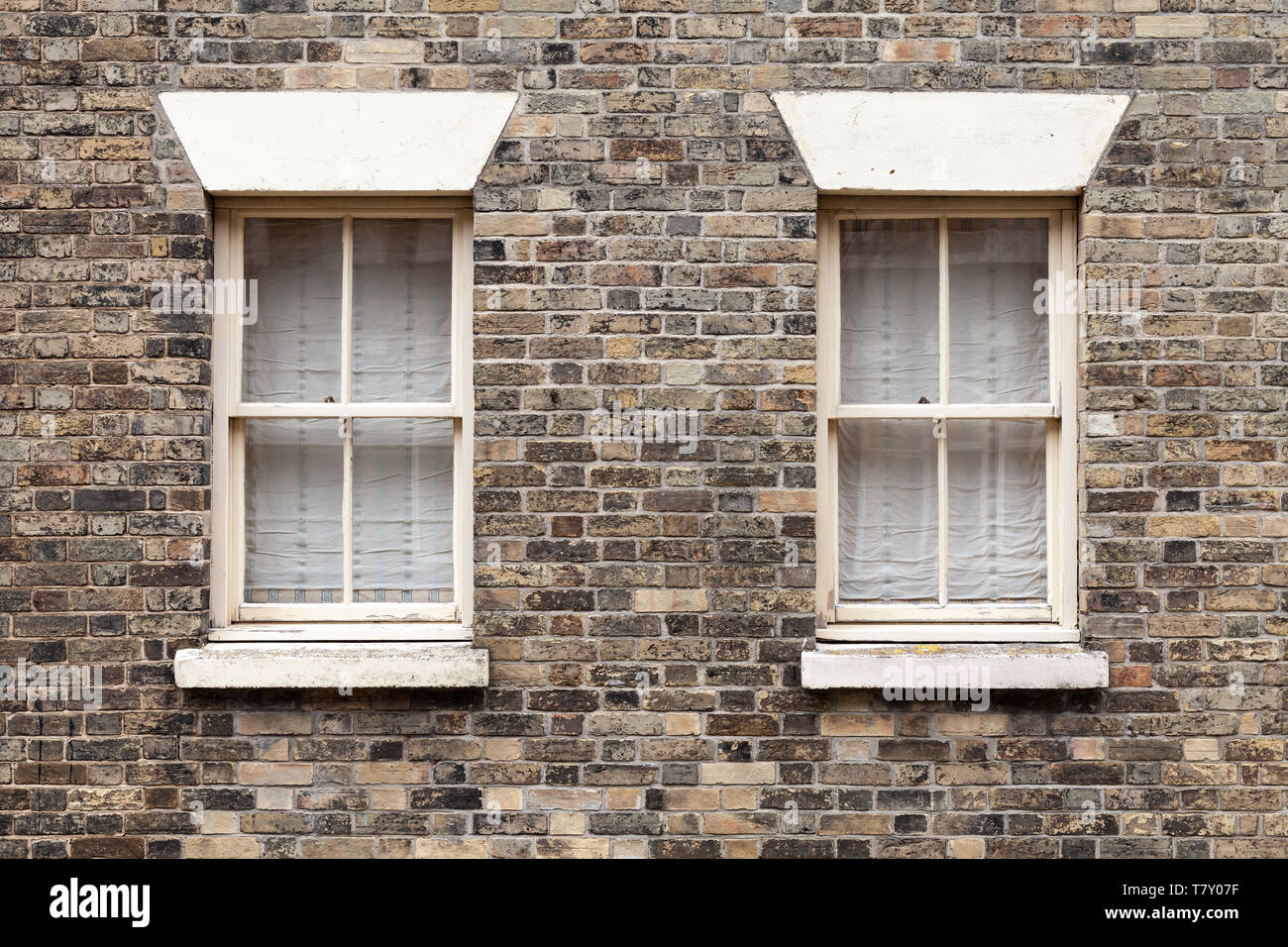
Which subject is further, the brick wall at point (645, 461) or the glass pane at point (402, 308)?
the glass pane at point (402, 308)

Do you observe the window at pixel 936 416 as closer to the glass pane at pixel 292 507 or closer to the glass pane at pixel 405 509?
the glass pane at pixel 405 509

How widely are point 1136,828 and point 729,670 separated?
1569mm

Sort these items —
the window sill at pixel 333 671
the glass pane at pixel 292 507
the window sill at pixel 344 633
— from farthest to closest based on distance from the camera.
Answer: the glass pane at pixel 292 507 → the window sill at pixel 344 633 → the window sill at pixel 333 671

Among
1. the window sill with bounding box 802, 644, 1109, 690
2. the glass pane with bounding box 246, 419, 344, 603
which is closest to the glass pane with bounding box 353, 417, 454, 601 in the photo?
the glass pane with bounding box 246, 419, 344, 603

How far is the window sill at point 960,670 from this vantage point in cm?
346

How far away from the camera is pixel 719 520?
11.6 ft

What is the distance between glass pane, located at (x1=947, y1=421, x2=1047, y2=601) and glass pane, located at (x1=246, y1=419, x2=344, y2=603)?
2366 mm

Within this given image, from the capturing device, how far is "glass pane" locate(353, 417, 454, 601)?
3.73 m

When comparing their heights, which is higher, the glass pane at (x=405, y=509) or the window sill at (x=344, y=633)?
the glass pane at (x=405, y=509)

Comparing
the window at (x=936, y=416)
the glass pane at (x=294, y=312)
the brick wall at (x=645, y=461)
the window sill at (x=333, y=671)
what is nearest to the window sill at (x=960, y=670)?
the brick wall at (x=645, y=461)

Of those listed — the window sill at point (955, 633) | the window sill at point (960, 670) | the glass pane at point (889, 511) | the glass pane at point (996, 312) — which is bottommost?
the window sill at point (960, 670)

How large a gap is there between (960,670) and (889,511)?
644 mm

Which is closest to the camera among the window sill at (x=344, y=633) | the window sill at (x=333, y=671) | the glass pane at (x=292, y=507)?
the window sill at (x=333, y=671)

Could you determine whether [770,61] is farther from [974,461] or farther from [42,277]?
[42,277]
